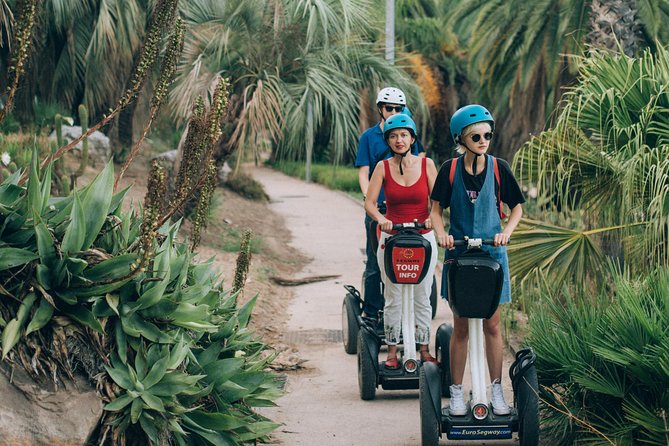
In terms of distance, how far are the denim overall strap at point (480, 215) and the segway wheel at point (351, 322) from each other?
279 centimetres

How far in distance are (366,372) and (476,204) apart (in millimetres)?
1835

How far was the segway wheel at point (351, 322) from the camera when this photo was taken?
8852 mm

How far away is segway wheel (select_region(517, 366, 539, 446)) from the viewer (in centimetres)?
570

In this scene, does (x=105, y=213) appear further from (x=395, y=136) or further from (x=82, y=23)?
(x=82, y=23)

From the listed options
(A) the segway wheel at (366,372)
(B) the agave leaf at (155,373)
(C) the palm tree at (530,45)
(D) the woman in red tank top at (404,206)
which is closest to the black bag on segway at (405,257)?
(D) the woman in red tank top at (404,206)

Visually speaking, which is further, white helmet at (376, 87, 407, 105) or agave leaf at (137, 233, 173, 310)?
white helmet at (376, 87, 407, 105)

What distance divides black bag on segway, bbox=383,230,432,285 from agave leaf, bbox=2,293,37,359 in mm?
2469

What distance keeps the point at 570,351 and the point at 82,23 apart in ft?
47.4

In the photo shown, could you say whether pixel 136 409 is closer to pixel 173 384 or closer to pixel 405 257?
pixel 173 384

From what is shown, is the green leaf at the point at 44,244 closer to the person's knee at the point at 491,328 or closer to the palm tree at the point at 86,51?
the person's knee at the point at 491,328

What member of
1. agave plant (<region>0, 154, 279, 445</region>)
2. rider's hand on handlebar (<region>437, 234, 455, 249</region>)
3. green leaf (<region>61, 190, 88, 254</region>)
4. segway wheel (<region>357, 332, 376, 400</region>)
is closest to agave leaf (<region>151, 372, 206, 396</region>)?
agave plant (<region>0, 154, 279, 445</region>)

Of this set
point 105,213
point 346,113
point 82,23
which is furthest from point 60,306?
point 82,23

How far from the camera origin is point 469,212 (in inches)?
239

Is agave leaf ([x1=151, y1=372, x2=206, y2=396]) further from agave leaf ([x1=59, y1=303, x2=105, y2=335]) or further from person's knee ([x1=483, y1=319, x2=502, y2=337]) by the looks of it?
person's knee ([x1=483, y1=319, x2=502, y2=337])
